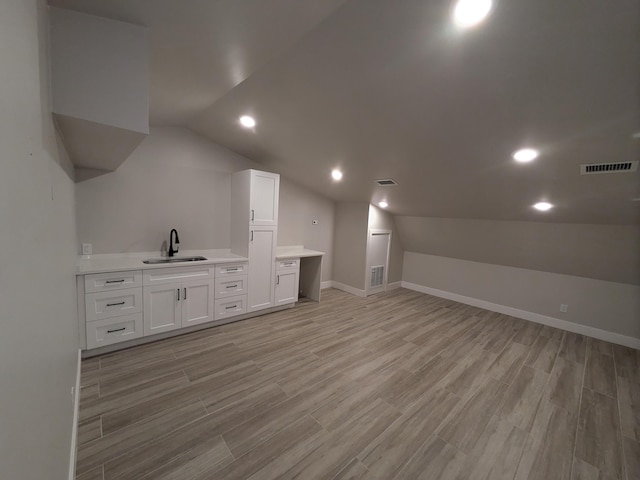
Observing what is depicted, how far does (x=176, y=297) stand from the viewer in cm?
307

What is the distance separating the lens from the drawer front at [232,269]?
3.42m

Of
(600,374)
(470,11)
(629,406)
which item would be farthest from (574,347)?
(470,11)

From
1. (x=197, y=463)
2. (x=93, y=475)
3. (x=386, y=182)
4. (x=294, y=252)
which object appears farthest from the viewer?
(x=294, y=252)

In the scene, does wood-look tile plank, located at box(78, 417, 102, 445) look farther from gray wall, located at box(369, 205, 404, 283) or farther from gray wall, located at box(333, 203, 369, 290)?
gray wall, located at box(369, 205, 404, 283)

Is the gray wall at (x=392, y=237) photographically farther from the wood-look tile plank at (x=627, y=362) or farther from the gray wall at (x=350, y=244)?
the wood-look tile plank at (x=627, y=362)

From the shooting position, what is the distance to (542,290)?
4.20 meters

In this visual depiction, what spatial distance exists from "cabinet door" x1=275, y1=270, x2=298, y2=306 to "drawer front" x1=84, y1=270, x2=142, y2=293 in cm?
180

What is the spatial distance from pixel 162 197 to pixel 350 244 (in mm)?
3272

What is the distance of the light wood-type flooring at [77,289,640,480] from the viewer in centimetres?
168

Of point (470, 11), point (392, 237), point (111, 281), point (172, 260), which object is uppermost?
point (470, 11)

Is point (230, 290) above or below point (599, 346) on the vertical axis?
above

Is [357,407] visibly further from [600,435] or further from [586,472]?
[600,435]

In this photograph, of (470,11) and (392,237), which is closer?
(470,11)

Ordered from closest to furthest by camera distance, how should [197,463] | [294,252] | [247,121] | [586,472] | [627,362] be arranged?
[197,463], [586,472], [247,121], [627,362], [294,252]
